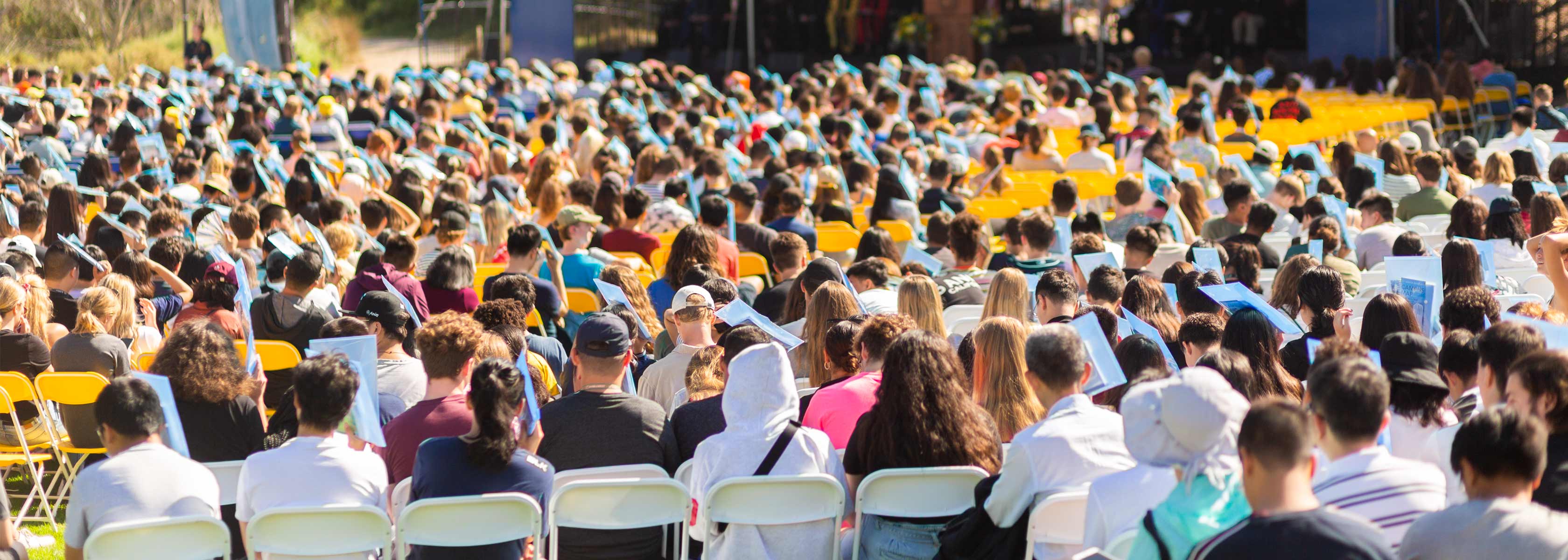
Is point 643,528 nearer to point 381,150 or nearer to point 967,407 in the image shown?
point 967,407

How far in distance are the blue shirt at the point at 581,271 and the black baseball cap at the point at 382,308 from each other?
236 centimetres

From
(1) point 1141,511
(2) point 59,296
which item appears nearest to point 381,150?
(2) point 59,296

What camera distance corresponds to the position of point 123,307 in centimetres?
621

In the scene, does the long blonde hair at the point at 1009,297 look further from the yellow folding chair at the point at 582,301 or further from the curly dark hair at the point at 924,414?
the yellow folding chair at the point at 582,301

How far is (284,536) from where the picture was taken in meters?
3.85

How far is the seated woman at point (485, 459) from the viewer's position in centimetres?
394

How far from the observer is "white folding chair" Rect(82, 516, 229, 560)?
3.66 metres

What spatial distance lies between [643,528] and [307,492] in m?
0.94

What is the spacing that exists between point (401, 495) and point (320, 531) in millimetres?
356

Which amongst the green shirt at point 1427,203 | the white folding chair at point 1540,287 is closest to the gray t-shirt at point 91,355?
the white folding chair at point 1540,287

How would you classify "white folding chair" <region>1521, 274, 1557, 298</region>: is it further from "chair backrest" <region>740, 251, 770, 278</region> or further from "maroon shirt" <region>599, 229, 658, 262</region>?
"maroon shirt" <region>599, 229, 658, 262</region>

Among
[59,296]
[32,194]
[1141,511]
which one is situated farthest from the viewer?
[32,194]

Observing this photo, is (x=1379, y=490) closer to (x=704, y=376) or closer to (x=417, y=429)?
(x=704, y=376)

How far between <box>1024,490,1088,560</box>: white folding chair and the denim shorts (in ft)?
1.21
